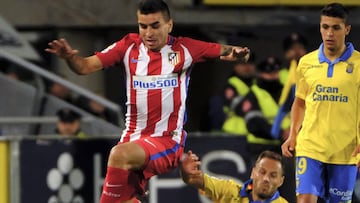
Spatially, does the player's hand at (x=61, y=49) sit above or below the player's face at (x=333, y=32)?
below

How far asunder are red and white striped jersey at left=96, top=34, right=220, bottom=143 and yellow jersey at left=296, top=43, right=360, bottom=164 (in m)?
0.95

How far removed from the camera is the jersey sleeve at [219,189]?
11125mm

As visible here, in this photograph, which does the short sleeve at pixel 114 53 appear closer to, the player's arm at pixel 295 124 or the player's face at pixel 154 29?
the player's face at pixel 154 29

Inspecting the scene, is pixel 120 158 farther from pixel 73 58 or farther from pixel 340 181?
pixel 340 181

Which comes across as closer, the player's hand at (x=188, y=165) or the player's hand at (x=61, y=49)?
the player's hand at (x=61, y=49)

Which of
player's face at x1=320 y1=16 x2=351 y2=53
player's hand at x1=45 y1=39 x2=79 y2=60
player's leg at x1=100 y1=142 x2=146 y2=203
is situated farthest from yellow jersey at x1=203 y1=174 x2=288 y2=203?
player's hand at x1=45 y1=39 x2=79 y2=60

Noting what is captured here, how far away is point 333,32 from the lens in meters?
10.9

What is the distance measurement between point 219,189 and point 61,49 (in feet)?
6.61

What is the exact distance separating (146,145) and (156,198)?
3370mm

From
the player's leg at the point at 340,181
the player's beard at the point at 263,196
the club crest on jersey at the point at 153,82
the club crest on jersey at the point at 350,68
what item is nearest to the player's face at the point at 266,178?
the player's beard at the point at 263,196

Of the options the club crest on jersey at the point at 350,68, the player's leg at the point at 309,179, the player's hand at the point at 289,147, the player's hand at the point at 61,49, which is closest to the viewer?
the player's hand at the point at 61,49

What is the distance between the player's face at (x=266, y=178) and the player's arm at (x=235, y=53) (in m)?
1.08

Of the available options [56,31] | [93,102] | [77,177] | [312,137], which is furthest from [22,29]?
[312,137]

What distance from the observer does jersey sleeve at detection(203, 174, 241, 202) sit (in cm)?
1112
